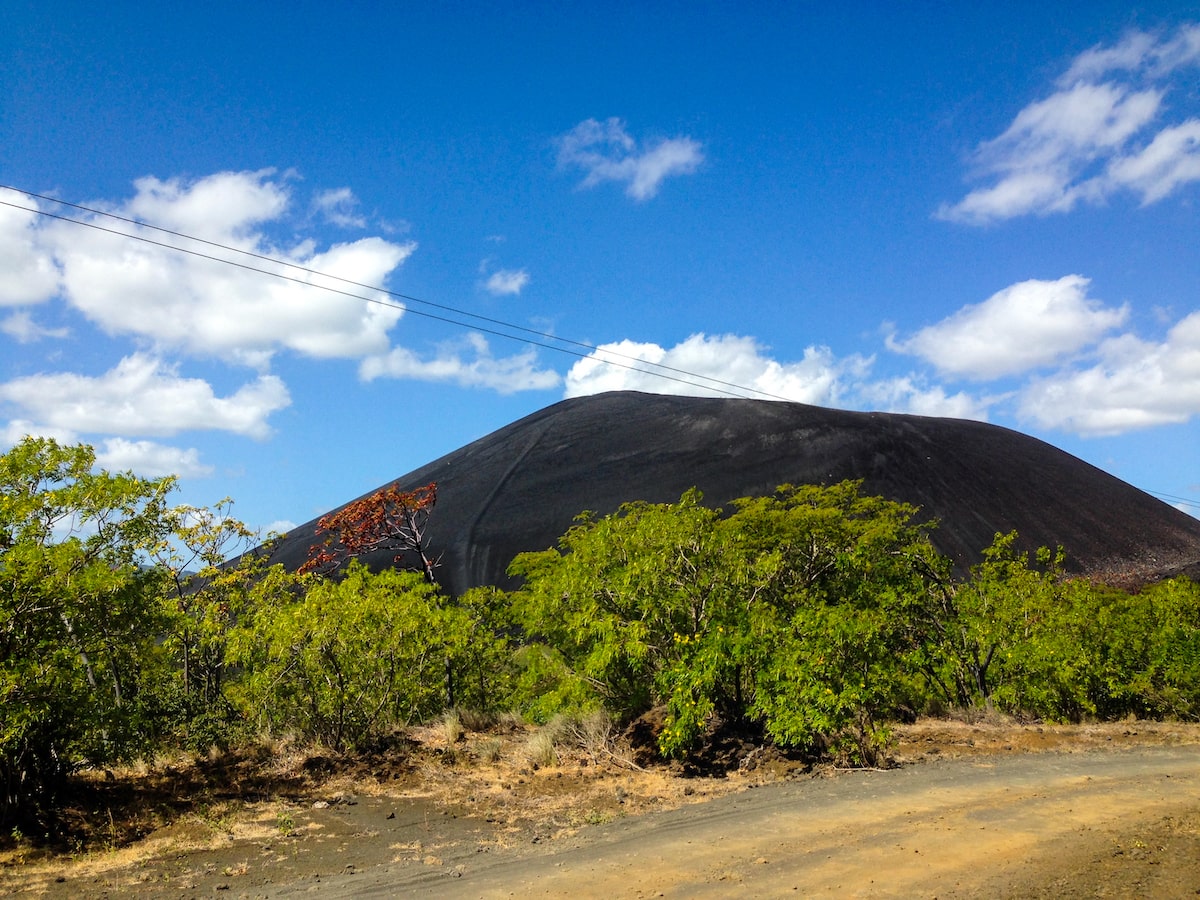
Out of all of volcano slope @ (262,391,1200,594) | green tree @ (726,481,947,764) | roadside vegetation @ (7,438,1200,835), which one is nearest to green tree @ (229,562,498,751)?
roadside vegetation @ (7,438,1200,835)

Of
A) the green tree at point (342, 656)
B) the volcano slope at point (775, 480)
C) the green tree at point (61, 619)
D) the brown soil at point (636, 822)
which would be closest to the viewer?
the brown soil at point (636, 822)

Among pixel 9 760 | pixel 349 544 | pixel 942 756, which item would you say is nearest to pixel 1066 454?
pixel 349 544

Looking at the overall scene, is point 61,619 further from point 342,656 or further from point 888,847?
point 888,847

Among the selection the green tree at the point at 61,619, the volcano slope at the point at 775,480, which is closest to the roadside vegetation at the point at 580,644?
the green tree at the point at 61,619

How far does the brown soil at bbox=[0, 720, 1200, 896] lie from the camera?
7352 mm

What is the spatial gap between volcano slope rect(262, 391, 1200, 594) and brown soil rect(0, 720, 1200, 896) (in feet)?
118

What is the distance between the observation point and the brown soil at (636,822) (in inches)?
289

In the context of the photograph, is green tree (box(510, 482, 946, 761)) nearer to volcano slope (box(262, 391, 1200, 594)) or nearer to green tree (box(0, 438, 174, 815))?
green tree (box(0, 438, 174, 815))

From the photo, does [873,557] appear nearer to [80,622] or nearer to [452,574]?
[80,622]

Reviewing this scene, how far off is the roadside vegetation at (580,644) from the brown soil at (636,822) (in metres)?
0.69

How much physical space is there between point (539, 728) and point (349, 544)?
2009 centimetres

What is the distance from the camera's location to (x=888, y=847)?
7.90 m

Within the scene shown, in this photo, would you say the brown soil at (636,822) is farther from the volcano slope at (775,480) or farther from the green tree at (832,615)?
the volcano slope at (775,480)

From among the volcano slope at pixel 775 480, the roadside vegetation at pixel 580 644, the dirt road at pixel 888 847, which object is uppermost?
the volcano slope at pixel 775 480
